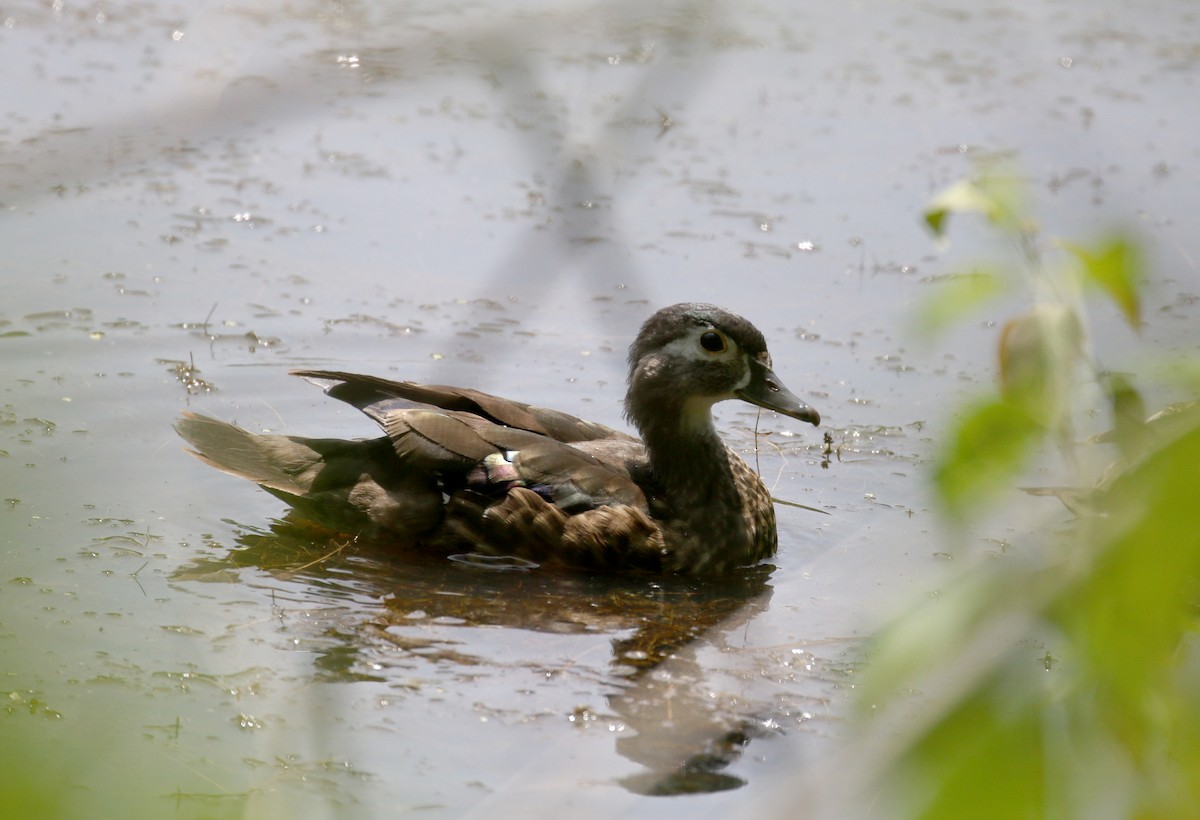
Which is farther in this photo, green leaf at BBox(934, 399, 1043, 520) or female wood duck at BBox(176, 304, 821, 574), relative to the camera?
female wood duck at BBox(176, 304, 821, 574)

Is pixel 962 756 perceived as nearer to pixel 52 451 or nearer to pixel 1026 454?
pixel 1026 454

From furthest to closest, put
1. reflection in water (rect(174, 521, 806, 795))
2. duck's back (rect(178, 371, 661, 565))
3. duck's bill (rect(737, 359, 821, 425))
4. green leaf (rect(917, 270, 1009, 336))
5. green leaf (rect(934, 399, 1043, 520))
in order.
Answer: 1. duck's bill (rect(737, 359, 821, 425))
2. duck's back (rect(178, 371, 661, 565))
3. reflection in water (rect(174, 521, 806, 795))
4. green leaf (rect(917, 270, 1009, 336))
5. green leaf (rect(934, 399, 1043, 520))

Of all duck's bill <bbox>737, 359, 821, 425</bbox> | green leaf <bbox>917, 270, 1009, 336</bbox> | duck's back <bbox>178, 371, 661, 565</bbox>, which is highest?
green leaf <bbox>917, 270, 1009, 336</bbox>

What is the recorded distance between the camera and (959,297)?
62.6 inches

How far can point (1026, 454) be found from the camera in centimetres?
135

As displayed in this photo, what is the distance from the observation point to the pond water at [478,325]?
3283 millimetres

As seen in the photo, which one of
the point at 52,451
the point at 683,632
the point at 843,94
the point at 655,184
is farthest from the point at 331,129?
the point at 683,632

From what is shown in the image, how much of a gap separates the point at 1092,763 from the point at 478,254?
24.6ft

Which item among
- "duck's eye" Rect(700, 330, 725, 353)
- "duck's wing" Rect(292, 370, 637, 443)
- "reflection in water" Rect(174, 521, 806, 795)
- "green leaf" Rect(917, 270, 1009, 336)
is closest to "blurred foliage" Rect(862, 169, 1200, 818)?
"green leaf" Rect(917, 270, 1009, 336)

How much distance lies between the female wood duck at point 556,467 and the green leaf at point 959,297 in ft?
13.0

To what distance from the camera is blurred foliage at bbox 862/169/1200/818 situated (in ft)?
A: 3.01

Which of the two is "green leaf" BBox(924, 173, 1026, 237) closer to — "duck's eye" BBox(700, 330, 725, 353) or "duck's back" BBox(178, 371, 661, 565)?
"duck's back" BBox(178, 371, 661, 565)

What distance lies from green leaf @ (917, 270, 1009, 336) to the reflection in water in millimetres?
2551

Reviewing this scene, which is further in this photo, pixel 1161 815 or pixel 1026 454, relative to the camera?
pixel 1026 454
